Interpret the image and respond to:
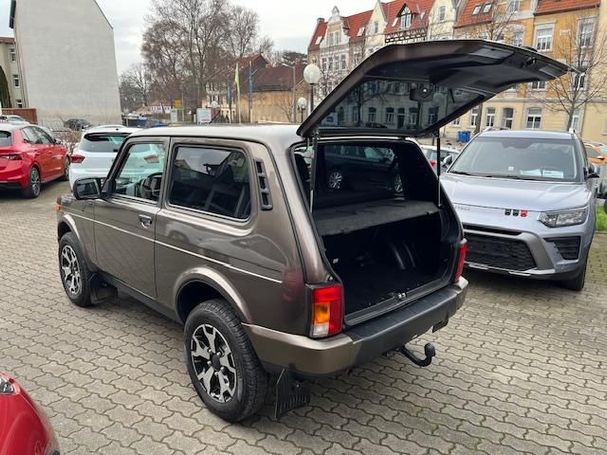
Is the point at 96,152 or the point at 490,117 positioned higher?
the point at 490,117

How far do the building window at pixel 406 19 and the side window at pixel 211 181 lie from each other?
5248 centimetres

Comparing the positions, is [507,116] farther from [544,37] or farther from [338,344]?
[338,344]

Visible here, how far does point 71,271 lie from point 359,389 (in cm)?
301

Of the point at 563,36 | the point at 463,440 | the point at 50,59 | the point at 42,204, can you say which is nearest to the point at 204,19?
the point at 50,59

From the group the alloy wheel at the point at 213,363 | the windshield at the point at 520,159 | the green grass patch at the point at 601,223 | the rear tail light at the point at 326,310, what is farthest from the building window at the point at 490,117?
the rear tail light at the point at 326,310

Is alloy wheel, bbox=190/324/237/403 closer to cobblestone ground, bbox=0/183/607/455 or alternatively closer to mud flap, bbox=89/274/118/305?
cobblestone ground, bbox=0/183/607/455

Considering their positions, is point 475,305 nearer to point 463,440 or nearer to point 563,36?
point 463,440

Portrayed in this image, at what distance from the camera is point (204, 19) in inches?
2028

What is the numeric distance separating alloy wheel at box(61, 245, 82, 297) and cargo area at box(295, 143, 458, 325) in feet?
8.43

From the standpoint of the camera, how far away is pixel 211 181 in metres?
2.98

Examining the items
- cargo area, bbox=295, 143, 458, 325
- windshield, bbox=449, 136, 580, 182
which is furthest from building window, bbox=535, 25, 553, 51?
cargo area, bbox=295, 143, 458, 325

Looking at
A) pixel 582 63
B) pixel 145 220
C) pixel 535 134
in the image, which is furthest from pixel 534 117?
pixel 145 220

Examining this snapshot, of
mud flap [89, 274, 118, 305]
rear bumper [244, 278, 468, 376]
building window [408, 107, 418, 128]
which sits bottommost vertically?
mud flap [89, 274, 118, 305]

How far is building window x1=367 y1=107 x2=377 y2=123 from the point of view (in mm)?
2707
